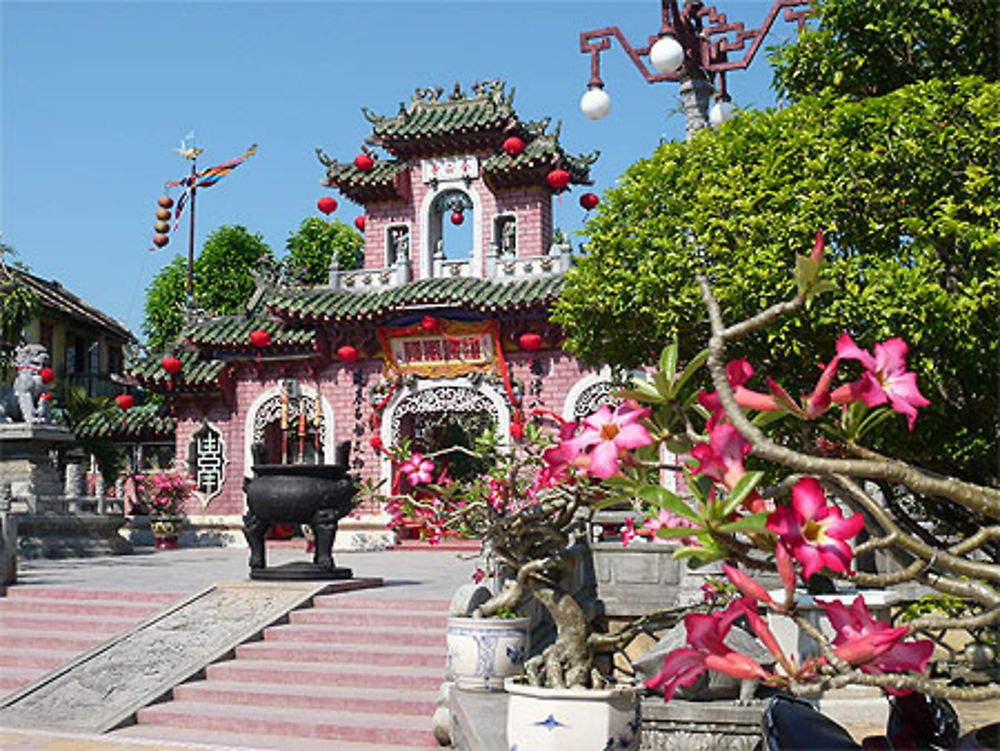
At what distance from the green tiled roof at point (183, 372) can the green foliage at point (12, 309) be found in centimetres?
400

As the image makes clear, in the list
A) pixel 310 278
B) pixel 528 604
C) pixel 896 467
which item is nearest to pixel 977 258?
→ pixel 528 604

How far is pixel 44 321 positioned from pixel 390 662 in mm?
28983

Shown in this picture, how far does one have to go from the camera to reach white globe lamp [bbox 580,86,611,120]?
960 centimetres

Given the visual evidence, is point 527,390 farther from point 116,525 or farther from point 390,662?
point 390,662

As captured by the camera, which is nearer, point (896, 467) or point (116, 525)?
point (896, 467)

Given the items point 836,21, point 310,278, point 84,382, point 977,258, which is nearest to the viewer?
point 977,258

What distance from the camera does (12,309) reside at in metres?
16.8

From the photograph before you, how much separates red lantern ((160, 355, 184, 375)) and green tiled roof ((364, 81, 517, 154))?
6.25 meters

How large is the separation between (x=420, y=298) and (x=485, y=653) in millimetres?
13457

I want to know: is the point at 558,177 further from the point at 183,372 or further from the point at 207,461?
the point at 207,461

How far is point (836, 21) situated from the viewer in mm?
7105

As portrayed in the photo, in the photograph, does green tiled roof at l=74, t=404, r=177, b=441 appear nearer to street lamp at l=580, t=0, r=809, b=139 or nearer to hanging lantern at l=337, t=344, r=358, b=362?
hanging lantern at l=337, t=344, r=358, b=362

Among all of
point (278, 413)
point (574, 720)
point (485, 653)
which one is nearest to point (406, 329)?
point (278, 413)

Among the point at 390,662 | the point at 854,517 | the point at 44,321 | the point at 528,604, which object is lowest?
the point at 390,662
